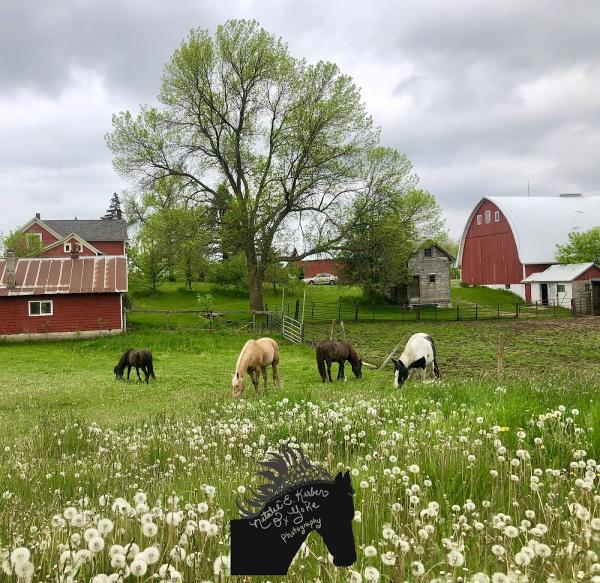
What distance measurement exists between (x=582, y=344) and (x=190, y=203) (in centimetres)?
2642

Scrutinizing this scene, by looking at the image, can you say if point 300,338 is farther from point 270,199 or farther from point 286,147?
point 286,147

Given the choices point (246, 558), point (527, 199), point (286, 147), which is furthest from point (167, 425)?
point (527, 199)

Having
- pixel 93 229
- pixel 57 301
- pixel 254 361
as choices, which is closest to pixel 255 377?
pixel 254 361

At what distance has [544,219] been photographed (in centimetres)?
Result: 6172

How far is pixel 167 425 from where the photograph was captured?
30.4 feet

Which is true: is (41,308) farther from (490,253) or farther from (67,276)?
(490,253)

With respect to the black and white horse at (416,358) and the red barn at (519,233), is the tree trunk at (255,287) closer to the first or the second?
the black and white horse at (416,358)

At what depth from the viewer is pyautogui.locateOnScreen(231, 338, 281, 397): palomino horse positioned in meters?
16.3

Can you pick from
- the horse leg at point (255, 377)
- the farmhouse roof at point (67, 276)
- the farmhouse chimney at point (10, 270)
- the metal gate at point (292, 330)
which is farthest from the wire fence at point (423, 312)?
the horse leg at point (255, 377)

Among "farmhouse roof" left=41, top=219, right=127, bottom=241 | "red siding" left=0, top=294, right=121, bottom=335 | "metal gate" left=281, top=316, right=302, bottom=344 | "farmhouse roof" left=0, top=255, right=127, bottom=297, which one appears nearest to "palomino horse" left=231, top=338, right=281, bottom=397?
"metal gate" left=281, top=316, right=302, bottom=344

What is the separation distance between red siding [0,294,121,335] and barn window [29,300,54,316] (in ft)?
0.63

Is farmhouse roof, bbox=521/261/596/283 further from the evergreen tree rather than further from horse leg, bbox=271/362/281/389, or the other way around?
the evergreen tree

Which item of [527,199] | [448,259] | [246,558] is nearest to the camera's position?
[246,558]

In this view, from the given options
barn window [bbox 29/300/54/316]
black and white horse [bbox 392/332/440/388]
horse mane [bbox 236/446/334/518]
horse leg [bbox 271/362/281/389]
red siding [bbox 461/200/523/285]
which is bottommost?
horse leg [bbox 271/362/281/389]
